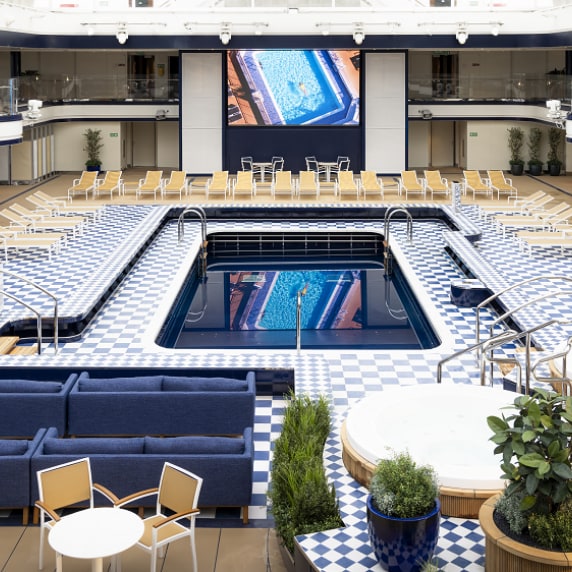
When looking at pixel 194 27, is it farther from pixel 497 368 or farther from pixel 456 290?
pixel 497 368

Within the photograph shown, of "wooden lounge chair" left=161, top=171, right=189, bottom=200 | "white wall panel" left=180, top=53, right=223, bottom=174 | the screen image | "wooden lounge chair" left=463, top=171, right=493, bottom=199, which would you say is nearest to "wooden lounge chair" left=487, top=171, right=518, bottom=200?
"wooden lounge chair" left=463, top=171, right=493, bottom=199

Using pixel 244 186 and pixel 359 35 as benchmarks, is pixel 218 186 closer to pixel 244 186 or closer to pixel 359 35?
pixel 244 186

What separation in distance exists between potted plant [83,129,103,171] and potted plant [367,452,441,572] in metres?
22.7

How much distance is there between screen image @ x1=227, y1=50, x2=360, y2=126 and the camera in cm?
2612

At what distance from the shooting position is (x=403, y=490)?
639cm

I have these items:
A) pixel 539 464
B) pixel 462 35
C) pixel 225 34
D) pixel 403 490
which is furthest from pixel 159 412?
pixel 462 35

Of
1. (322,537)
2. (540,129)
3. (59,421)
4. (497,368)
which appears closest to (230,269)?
(497,368)

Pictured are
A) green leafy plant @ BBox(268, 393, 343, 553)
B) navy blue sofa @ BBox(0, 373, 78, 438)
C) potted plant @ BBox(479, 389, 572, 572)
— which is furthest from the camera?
navy blue sofa @ BBox(0, 373, 78, 438)

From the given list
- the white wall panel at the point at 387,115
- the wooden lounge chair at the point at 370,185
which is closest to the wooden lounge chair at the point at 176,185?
the wooden lounge chair at the point at 370,185

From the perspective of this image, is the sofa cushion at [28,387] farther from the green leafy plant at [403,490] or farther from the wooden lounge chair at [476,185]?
the wooden lounge chair at [476,185]

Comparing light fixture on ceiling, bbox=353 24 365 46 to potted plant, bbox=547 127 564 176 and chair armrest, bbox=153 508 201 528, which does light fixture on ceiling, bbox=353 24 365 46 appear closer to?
potted plant, bbox=547 127 564 176

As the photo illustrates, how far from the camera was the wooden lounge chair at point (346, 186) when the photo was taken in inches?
894

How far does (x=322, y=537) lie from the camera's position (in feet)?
22.8

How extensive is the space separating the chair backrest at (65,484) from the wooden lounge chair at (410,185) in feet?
54.1
